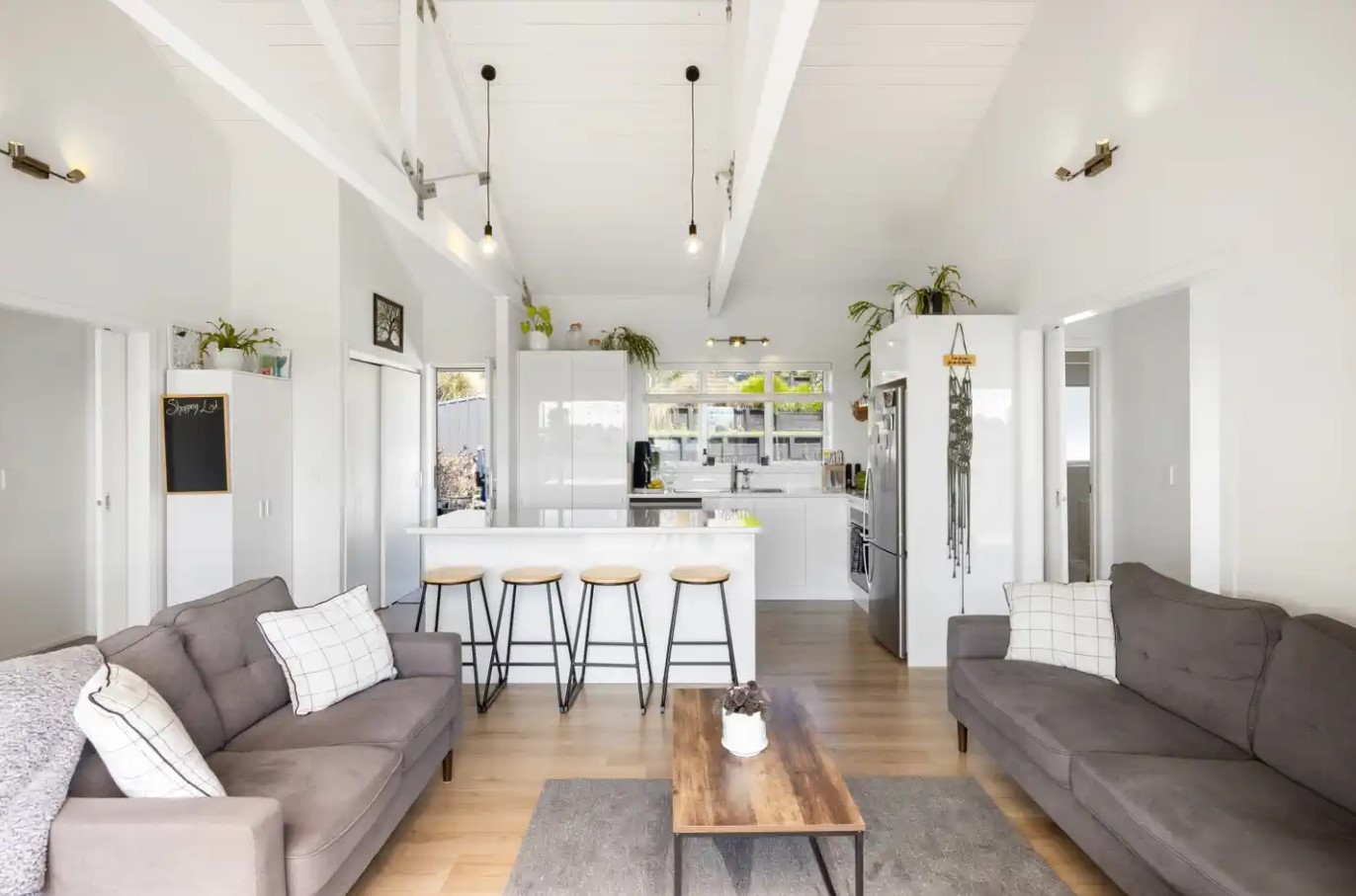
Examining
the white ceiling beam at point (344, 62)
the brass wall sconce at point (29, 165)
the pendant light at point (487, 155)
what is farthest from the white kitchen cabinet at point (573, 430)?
the brass wall sconce at point (29, 165)

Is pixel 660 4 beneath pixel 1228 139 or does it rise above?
above

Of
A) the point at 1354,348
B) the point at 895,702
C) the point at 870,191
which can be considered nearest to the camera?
the point at 1354,348

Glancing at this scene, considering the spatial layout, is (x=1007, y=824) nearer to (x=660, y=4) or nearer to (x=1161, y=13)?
(x=1161, y=13)

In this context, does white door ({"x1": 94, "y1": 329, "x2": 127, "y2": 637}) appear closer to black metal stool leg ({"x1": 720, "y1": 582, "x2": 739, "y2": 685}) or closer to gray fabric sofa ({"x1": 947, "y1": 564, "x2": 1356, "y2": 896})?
black metal stool leg ({"x1": 720, "y1": 582, "x2": 739, "y2": 685})

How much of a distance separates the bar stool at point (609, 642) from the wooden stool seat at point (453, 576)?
0.58 m

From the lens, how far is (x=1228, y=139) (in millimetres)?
2641

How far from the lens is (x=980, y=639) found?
298 centimetres

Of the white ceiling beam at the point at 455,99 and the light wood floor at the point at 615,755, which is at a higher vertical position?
the white ceiling beam at the point at 455,99

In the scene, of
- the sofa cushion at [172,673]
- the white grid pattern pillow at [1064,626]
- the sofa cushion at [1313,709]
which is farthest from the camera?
the white grid pattern pillow at [1064,626]

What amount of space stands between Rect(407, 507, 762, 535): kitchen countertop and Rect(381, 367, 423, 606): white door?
66.8 inches

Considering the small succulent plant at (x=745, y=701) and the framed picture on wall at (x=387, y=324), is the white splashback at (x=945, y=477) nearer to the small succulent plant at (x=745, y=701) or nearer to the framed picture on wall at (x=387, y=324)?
the small succulent plant at (x=745, y=701)

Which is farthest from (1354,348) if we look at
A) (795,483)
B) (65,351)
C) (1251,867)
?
(65,351)

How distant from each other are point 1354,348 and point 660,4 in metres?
3.59

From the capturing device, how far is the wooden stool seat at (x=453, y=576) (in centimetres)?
356
